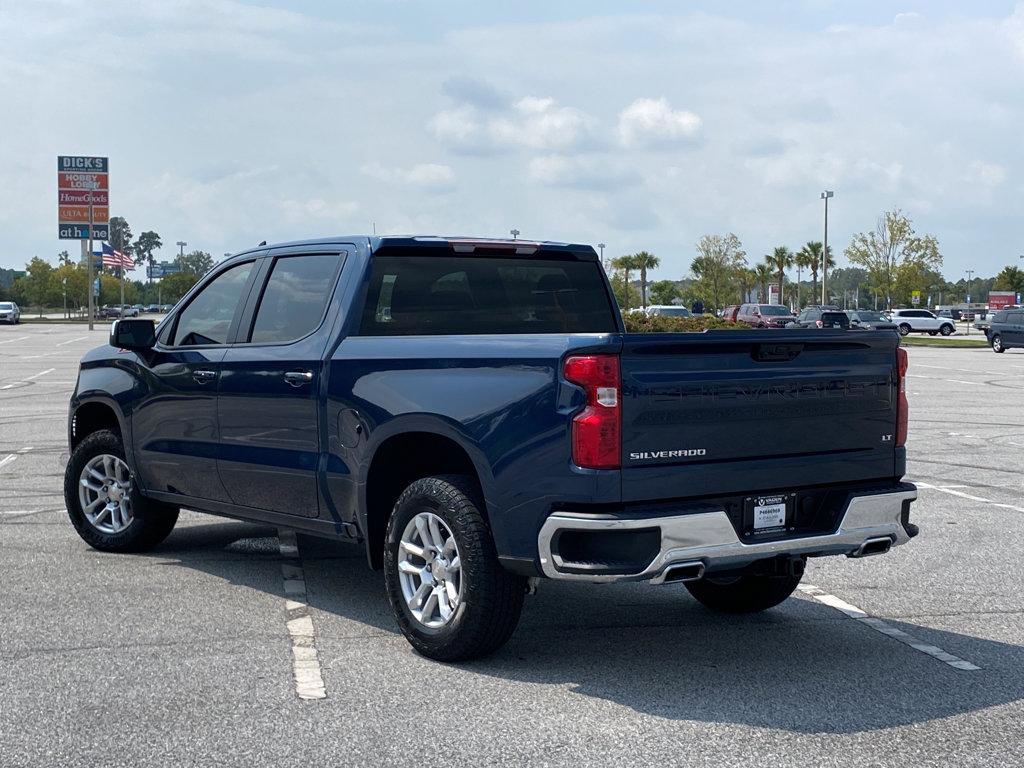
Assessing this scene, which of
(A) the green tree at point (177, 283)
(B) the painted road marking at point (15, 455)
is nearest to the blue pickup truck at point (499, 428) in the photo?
(B) the painted road marking at point (15, 455)

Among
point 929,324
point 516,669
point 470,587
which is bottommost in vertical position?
point 516,669

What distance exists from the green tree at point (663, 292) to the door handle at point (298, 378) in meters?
144

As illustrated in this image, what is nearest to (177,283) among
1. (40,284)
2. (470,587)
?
(40,284)

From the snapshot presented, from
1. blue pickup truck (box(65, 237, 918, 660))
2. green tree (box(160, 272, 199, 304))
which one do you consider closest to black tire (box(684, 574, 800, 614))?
blue pickup truck (box(65, 237, 918, 660))

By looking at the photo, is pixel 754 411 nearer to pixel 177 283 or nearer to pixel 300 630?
pixel 300 630

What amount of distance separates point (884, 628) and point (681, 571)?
5.79 ft

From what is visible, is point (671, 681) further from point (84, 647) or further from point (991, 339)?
point (991, 339)

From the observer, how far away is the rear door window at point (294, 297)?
22.4 ft

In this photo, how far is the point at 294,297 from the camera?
23.1 feet

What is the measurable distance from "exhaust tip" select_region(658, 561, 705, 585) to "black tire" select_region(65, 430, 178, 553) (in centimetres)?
397

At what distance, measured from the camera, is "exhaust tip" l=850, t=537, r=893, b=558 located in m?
5.84

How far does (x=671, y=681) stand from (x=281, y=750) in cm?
175

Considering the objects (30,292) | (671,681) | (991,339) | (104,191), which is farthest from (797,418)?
(30,292)

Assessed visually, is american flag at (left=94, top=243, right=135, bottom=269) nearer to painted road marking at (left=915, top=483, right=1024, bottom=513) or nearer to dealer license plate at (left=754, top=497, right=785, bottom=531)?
painted road marking at (left=915, top=483, right=1024, bottom=513)
